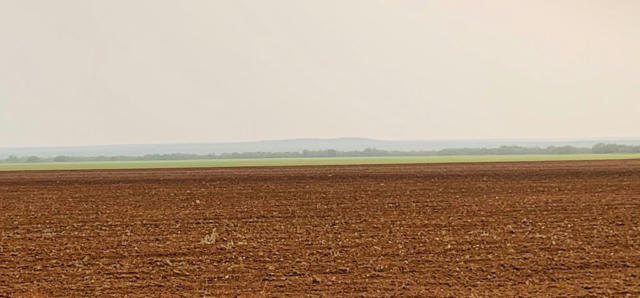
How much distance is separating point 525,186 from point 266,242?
70.9ft

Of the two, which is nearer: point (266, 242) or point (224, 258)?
point (224, 258)

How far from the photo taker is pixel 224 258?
1706cm

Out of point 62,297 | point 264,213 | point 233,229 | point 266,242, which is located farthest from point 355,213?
point 62,297

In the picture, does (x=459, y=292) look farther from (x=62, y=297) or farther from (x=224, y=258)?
(x=62, y=297)

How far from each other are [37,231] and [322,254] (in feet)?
32.1

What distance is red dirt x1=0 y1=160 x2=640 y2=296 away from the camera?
14250 millimetres

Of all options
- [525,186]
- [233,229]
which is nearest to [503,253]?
[233,229]

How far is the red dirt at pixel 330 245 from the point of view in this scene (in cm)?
1425

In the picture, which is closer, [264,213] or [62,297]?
[62,297]

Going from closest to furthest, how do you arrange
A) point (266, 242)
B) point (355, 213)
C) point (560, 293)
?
point (560, 293)
point (266, 242)
point (355, 213)

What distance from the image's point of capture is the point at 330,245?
60.6 ft

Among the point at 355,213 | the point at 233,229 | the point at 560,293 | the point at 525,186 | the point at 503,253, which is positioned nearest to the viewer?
the point at 560,293

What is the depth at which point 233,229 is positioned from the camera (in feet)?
71.8

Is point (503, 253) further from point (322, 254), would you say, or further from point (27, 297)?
point (27, 297)
